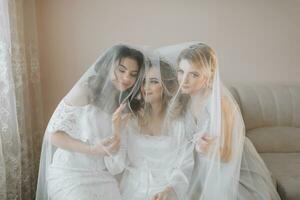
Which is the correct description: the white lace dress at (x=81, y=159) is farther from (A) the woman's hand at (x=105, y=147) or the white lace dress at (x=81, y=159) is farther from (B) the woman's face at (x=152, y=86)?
(B) the woman's face at (x=152, y=86)

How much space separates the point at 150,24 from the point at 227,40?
0.58 m

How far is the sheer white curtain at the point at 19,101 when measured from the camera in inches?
63.5

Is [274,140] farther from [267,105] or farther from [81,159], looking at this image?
[81,159]

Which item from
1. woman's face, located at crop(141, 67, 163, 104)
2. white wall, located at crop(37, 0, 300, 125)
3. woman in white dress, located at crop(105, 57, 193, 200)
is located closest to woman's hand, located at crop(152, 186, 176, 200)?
woman in white dress, located at crop(105, 57, 193, 200)

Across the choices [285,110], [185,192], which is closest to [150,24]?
[285,110]

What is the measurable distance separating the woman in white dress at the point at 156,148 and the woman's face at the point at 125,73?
6 cm

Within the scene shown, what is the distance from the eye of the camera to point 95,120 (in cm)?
143

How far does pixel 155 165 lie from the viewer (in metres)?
1.40

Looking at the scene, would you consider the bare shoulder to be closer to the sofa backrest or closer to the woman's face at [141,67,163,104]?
the woman's face at [141,67,163,104]

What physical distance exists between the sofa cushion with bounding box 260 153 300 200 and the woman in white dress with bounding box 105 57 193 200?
688 millimetres

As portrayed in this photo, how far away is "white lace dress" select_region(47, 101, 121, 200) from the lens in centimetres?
138

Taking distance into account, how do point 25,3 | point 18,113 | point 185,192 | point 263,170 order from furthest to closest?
point 25,3, point 18,113, point 263,170, point 185,192

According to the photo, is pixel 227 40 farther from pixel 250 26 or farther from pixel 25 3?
pixel 25 3

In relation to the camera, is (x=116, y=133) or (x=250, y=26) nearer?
(x=116, y=133)
